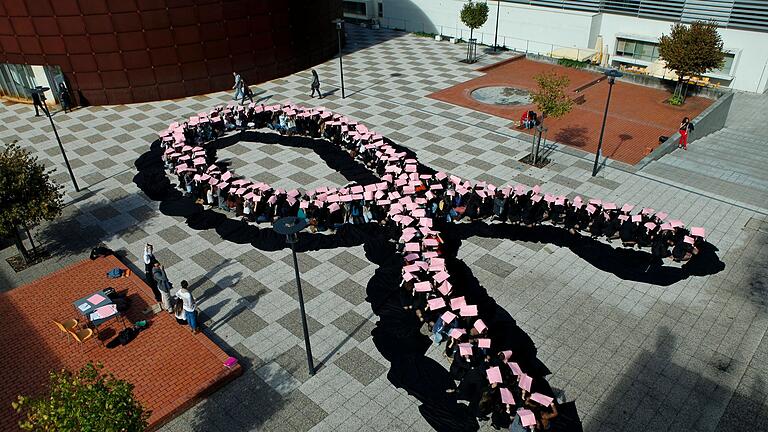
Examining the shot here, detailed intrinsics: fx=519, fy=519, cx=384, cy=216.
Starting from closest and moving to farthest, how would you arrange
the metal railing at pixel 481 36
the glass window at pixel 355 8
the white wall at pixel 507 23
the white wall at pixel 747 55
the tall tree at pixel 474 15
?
the white wall at pixel 747 55 → the tall tree at pixel 474 15 → the white wall at pixel 507 23 → the metal railing at pixel 481 36 → the glass window at pixel 355 8

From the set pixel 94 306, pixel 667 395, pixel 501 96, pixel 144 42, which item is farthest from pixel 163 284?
pixel 501 96

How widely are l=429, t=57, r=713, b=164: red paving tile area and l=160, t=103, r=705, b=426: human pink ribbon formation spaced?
767 cm

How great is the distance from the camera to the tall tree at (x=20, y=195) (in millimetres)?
16750

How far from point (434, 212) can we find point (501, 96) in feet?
58.8

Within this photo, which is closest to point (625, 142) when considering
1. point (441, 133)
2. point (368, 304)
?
point (441, 133)

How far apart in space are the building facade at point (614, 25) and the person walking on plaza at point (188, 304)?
4003cm

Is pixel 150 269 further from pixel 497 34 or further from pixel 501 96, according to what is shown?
pixel 497 34

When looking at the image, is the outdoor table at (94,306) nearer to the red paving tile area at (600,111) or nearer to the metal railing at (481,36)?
the red paving tile area at (600,111)

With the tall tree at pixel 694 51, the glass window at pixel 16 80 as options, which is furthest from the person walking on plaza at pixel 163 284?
the tall tree at pixel 694 51

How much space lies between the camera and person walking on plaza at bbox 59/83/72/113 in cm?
3256

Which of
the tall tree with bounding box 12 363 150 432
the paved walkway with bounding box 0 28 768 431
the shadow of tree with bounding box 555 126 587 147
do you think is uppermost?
the tall tree with bounding box 12 363 150 432

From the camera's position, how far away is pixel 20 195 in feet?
56.2

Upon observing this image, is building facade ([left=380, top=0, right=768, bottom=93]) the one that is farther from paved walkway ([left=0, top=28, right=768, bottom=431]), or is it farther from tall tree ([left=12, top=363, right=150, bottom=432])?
tall tree ([left=12, top=363, right=150, bottom=432])

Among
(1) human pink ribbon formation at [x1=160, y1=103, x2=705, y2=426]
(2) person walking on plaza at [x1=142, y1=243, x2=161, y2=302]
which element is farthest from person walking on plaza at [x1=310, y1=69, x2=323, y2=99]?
(2) person walking on plaza at [x1=142, y1=243, x2=161, y2=302]
